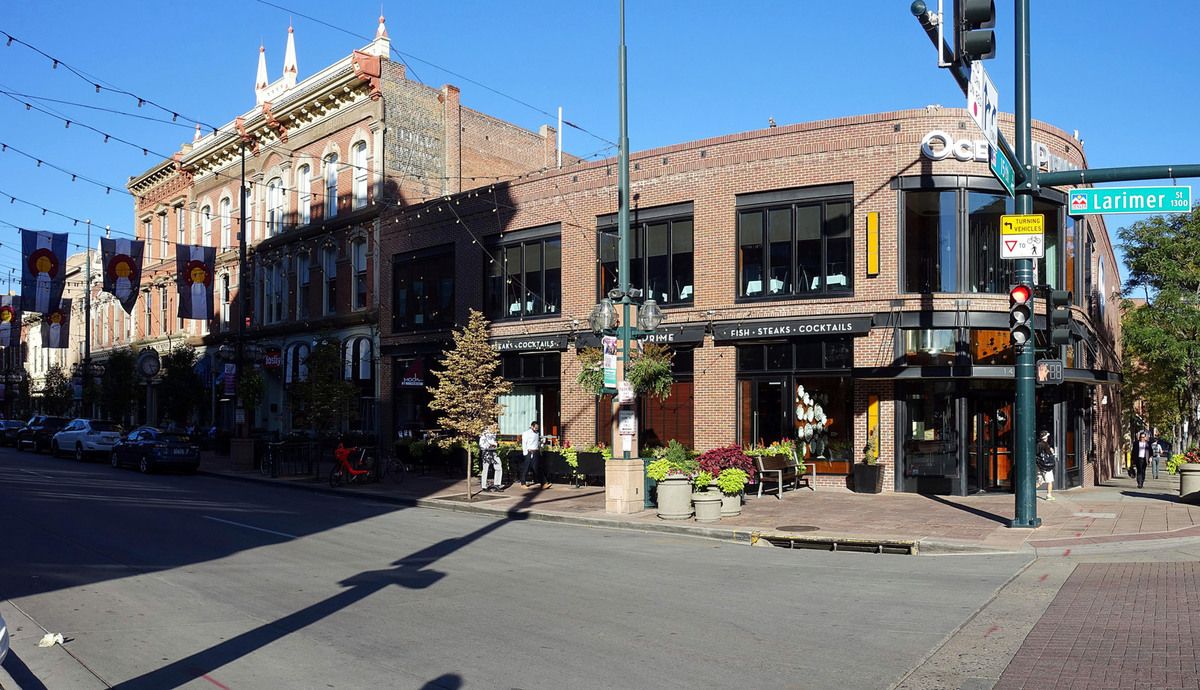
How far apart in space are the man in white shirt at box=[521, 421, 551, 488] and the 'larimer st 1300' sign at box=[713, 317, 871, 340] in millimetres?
5260

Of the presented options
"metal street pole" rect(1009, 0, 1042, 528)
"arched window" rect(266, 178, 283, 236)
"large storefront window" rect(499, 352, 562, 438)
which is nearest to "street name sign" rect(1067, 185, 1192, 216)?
"metal street pole" rect(1009, 0, 1042, 528)

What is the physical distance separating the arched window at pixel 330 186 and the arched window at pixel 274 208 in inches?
163

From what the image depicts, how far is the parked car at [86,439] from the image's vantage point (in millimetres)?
34438

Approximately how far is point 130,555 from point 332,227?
2692 centimetres

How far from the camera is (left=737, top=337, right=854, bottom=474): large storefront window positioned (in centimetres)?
2231

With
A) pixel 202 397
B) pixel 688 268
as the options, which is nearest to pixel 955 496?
pixel 688 268

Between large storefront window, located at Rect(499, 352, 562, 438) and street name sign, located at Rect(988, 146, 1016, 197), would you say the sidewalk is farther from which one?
street name sign, located at Rect(988, 146, 1016, 197)

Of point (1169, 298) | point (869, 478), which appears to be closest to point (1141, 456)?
point (1169, 298)

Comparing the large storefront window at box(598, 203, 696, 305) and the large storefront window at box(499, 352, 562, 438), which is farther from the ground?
the large storefront window at box(598, 203, 696, 305)

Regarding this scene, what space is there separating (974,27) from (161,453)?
89.2ft

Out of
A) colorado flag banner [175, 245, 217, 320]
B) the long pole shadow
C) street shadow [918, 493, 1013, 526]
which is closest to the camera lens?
the long pole shadow

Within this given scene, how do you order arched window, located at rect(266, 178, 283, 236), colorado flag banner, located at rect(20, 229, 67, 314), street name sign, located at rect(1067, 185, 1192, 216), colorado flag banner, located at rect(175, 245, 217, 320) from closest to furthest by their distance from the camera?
street name sign, located at rect(1067, 185, 1192, 216), colorado flag banner, located at rect(20, 229, 67, 314), colorado flag banner, located at rect(175, 245, 217, 320), arched window, located at rect(266, 178, 283, 236)

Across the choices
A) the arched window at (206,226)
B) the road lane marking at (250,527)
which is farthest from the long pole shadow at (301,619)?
the arched window at (206,226)

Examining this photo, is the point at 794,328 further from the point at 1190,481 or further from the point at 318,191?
the point at 318,191
